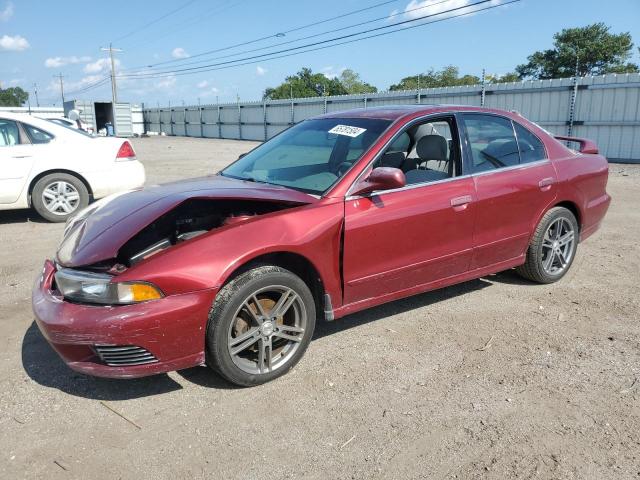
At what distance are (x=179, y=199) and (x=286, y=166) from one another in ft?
3.50

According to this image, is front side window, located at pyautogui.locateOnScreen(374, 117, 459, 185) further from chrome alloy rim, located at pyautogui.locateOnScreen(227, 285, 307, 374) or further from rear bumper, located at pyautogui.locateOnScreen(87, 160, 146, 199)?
rear bumper, located at pyautogui.locateOnScreen(87, 160, 146, 199)

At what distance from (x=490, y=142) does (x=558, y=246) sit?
1.24 m

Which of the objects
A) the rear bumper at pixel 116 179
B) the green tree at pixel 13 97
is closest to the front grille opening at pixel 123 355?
the rear bumper at pixel 116 179

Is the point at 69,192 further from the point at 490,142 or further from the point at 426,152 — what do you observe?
the point at 490,142

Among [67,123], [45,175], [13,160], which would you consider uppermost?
[67,123]

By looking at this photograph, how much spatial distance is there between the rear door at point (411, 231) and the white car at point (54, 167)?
204 inches

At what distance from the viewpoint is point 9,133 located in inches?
284

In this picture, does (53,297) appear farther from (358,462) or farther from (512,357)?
(512,357)

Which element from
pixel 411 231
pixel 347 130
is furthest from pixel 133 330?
pixel 347 130

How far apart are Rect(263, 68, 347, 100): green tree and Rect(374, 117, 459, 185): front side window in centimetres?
7493

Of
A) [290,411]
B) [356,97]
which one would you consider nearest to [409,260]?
[290,411]

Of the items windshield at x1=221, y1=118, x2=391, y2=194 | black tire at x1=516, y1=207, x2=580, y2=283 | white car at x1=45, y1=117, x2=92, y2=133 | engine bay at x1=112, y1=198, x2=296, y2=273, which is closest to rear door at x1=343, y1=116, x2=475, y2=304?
windshield at x1=221, y1=118, x2=391, y2=194

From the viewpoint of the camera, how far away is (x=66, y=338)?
2686mm

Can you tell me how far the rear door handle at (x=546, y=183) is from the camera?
436 cm
